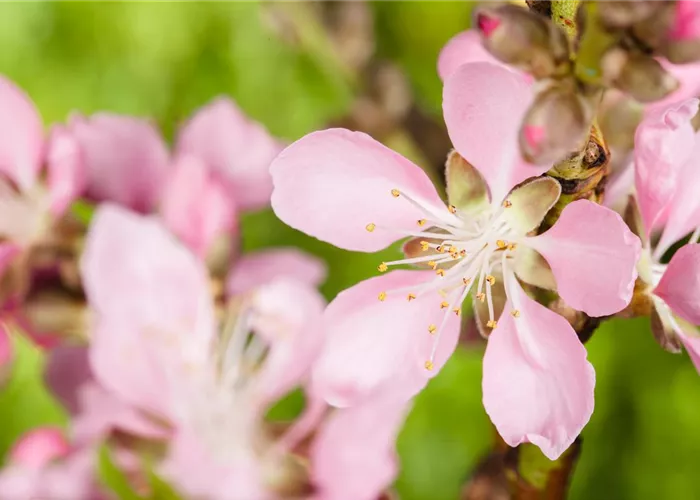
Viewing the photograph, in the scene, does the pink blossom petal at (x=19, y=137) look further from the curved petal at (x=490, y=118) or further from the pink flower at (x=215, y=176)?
the curved petal at (x=490, y=118)

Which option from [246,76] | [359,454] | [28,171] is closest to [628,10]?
[359,454]

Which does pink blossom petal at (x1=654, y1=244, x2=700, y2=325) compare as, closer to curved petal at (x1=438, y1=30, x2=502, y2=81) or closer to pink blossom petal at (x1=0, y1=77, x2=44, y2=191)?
curved petal at (x1=438, y1=30, x2=502, y2=81)

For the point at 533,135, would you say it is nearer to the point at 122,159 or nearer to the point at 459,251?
the point at 459,251

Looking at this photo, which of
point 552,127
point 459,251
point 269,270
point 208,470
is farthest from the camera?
point 269,270

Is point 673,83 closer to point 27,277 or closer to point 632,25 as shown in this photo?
point 632,25

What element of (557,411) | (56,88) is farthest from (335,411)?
(56,88)
